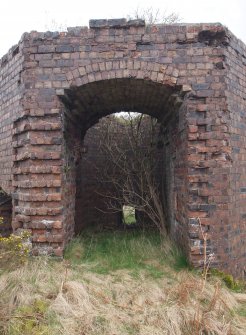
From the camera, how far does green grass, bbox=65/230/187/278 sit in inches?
179

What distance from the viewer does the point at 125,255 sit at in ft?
16.4

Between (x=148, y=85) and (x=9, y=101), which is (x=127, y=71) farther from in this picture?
(x=9, y=101)

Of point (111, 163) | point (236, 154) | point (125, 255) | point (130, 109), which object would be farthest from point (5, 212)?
point (236, 154)

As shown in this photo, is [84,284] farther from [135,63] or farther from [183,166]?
[135,63]

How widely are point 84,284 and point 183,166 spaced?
2184mm

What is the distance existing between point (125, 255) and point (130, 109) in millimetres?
2842

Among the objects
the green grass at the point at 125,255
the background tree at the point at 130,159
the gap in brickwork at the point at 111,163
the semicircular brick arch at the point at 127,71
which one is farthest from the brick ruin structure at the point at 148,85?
the gap in brickwork at the point at 111,163

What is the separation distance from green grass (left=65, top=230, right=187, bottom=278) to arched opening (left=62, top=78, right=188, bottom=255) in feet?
0.96

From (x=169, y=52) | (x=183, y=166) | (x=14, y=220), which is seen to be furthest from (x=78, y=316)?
(x=169, y=52)

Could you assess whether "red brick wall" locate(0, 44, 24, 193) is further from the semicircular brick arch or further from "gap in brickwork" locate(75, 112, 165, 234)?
"gap in brickwork" locate(75, 112, 165, 234)

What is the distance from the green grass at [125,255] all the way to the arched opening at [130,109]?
0.29m

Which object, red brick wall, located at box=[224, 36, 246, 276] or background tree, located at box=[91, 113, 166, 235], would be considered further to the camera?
background tree, located at box=[91, 113, 166, 235]

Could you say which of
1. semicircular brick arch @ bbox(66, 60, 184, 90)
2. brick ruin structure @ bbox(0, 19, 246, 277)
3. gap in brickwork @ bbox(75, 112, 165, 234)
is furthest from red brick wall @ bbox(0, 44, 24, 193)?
gap in brickwork @ bbox(75, 112, 165, 234)

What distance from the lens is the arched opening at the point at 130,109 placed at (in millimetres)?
4652
